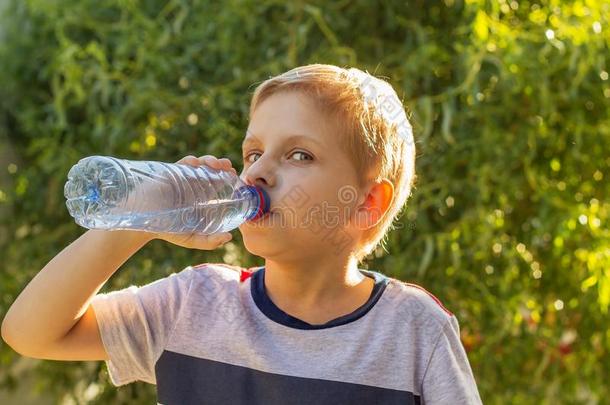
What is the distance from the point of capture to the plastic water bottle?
3.72ft

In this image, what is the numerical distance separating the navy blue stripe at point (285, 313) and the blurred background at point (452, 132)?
74 cm

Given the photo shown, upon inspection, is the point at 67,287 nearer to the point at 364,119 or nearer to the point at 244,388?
the point at 244,388

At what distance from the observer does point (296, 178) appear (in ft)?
A: 4.04

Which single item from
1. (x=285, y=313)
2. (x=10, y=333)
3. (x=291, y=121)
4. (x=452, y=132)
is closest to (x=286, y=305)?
(x=285, y=313)

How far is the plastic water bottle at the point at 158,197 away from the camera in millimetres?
1134

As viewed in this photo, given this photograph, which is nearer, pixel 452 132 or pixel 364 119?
pixel 364 119

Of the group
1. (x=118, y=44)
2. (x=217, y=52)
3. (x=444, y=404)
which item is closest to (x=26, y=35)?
(x=118, y=44)

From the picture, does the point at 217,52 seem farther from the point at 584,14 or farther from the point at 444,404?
the point at 444,404

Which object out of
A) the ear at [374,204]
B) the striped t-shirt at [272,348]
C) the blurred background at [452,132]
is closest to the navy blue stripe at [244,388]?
the striped t-shirt at [272,348]

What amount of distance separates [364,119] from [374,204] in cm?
11

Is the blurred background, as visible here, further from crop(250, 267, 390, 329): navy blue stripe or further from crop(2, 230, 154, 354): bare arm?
crop(2, 230, 154, 354): bare arm

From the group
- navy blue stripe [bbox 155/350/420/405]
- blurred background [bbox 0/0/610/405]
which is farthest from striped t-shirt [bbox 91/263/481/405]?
blurred background [bbox 0/0/610/405]

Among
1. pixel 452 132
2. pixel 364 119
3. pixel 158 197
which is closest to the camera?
pixel 158 197

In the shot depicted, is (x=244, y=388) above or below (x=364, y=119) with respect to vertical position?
below
